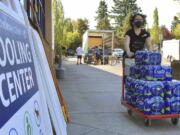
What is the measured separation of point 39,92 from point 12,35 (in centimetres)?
81

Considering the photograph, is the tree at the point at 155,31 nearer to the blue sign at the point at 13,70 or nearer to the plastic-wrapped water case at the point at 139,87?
the plastic-wrapped water case at the point at 139,87

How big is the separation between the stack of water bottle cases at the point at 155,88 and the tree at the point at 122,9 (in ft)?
212

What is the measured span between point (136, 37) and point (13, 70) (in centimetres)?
375

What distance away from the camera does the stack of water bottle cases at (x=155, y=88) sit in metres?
4.41

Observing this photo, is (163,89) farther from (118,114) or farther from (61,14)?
(61,14)

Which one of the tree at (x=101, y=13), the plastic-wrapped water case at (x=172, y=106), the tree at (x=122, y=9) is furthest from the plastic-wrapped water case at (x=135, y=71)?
the tree at (x=101, y=13)

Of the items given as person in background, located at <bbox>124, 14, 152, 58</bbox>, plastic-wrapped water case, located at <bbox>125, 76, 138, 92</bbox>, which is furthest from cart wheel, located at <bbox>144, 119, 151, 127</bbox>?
person in background, located at <bbox>124, 14, 152, 58</bbox>

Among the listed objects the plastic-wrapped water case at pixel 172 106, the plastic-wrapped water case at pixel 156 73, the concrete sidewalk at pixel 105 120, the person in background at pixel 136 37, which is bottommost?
the concrete sidewalk at pixel 105 120

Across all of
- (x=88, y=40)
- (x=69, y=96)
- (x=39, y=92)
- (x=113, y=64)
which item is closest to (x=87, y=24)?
(x=88, y=40)

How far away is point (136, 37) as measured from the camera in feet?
17.2

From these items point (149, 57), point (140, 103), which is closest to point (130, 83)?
point (140, 103)

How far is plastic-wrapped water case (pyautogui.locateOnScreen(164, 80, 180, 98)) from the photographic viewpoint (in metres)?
4.51

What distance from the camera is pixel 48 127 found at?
261 centimetres

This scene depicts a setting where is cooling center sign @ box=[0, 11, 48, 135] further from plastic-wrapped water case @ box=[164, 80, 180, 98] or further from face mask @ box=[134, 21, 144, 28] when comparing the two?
face mask @ box=[134, 21, 144, 28]
